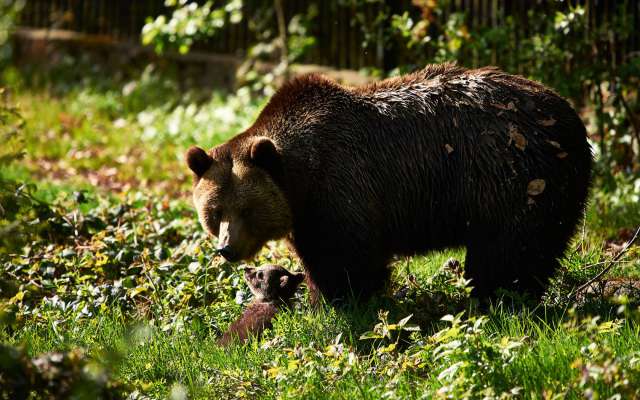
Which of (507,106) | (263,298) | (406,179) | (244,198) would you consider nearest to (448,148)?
(406,179)

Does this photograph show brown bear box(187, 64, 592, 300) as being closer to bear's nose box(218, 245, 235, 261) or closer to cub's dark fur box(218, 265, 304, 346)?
bear's nose box(218, 245, 235, 261)

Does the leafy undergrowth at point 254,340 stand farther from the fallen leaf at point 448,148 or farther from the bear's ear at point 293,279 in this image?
the fallen leaf at point 448,148

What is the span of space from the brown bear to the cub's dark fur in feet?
0.57

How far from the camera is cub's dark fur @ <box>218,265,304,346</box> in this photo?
6024 millimetres

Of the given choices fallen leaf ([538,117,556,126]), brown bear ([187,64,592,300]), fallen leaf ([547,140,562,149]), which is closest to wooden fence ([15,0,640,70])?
brown bear ([187,64,592,300])

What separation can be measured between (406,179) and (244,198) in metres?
1.10

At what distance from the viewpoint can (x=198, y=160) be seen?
6504mm

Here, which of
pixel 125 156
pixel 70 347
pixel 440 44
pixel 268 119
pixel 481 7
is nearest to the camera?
pixel 70 347

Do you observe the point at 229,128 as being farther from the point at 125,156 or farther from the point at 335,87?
the point at 335,87

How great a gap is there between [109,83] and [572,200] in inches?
456

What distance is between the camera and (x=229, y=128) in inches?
488

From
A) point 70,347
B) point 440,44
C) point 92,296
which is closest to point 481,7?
point 440,44

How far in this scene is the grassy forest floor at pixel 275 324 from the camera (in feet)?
14.6

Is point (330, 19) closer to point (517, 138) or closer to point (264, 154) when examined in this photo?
point (264, 154)
